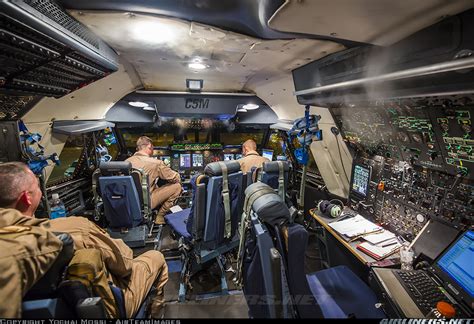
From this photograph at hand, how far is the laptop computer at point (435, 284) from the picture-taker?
1577 millimetres

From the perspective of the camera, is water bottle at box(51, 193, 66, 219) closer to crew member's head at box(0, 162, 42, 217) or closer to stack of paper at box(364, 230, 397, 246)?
crew member's head at box(0, 162, 42, 217)

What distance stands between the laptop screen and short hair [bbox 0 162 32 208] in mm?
3071

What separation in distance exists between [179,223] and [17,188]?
2.08m

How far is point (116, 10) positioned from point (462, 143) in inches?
107

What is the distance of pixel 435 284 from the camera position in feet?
5.84

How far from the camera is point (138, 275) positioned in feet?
6.07

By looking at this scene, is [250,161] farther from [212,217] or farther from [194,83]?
[212,217]

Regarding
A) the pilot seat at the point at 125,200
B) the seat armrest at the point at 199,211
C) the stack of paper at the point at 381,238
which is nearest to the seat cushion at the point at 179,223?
the seat armrest at the point at 199,211

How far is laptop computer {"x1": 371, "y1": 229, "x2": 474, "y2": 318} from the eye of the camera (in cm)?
158

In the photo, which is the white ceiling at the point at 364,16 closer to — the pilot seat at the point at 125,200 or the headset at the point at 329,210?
the headset at the point at 329,210

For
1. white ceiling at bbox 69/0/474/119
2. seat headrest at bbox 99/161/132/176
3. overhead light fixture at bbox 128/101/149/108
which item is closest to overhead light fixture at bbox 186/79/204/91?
white ceiling at bbox 69/0/474/119

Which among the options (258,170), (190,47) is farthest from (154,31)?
(258,170)

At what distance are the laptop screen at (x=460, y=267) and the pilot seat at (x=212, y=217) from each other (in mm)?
2012

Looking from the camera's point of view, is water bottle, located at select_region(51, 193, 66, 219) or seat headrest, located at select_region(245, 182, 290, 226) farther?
water bottle, located at select_region(51, 193, 66, 219)
